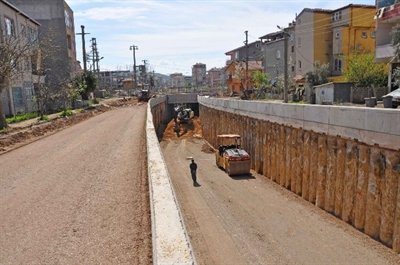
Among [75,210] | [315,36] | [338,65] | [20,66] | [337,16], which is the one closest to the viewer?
[75,210]

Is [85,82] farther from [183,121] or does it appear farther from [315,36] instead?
[315,36]

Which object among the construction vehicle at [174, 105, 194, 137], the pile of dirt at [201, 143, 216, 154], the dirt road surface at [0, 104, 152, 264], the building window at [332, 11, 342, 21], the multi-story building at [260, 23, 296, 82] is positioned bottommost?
the pile of dirt at [201, 143, 216, 154]

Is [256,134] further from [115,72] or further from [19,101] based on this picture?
[115,72]

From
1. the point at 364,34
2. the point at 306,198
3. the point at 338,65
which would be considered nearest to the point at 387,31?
the point at 364,34

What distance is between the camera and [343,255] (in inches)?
443

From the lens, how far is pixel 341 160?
13.7m

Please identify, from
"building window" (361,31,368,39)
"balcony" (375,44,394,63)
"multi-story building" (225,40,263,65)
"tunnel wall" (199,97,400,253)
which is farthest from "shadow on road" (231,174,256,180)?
"multi-story building" (225,40,263,65)

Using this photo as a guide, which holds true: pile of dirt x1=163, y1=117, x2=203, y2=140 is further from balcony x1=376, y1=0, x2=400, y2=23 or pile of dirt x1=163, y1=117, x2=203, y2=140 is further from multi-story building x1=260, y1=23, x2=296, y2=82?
balcony x1=376, y1=0, x2=400, y2=23

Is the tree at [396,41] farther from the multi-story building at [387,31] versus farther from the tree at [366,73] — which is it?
the tree at [366,73]

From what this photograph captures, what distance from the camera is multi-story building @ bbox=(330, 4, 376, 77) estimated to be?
4856 centimetres

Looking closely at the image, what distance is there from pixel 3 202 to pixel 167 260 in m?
5.63

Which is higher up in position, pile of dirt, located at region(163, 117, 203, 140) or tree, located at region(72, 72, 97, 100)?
tree, located at region(72, 72, 97, 100)

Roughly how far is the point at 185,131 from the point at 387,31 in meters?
26.5

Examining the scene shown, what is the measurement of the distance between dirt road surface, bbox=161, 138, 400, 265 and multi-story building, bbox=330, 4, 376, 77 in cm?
3539
